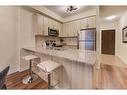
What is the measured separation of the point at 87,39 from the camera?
2.77m

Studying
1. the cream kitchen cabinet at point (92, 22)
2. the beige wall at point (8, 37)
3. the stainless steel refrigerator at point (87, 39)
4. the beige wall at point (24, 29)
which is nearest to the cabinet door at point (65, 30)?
the stainless steel refrigerator at point (87, 39)

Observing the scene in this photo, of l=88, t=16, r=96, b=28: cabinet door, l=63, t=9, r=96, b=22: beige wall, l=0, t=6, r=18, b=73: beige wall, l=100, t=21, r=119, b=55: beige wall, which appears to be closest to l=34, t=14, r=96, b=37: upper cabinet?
l=88, t=16, r=96, b=28: cabinet door

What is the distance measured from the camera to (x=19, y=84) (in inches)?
80.6

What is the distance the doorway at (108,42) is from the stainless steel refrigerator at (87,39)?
366cm

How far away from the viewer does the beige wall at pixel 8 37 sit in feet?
7.82

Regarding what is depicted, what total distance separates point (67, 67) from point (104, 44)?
16.6 ft

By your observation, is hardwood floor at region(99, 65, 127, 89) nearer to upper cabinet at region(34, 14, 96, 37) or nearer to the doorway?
upper cabinet at region(34, 14, 96, 37)

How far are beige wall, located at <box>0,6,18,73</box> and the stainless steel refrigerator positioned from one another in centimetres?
187

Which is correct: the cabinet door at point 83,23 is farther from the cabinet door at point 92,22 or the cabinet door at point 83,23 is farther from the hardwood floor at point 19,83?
the hardwood floor at point 19,83

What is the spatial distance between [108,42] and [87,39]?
383 cm

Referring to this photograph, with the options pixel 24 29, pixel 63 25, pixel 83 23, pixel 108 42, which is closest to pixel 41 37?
pixel 24 29

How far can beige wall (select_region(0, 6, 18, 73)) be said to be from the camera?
2.38 m
